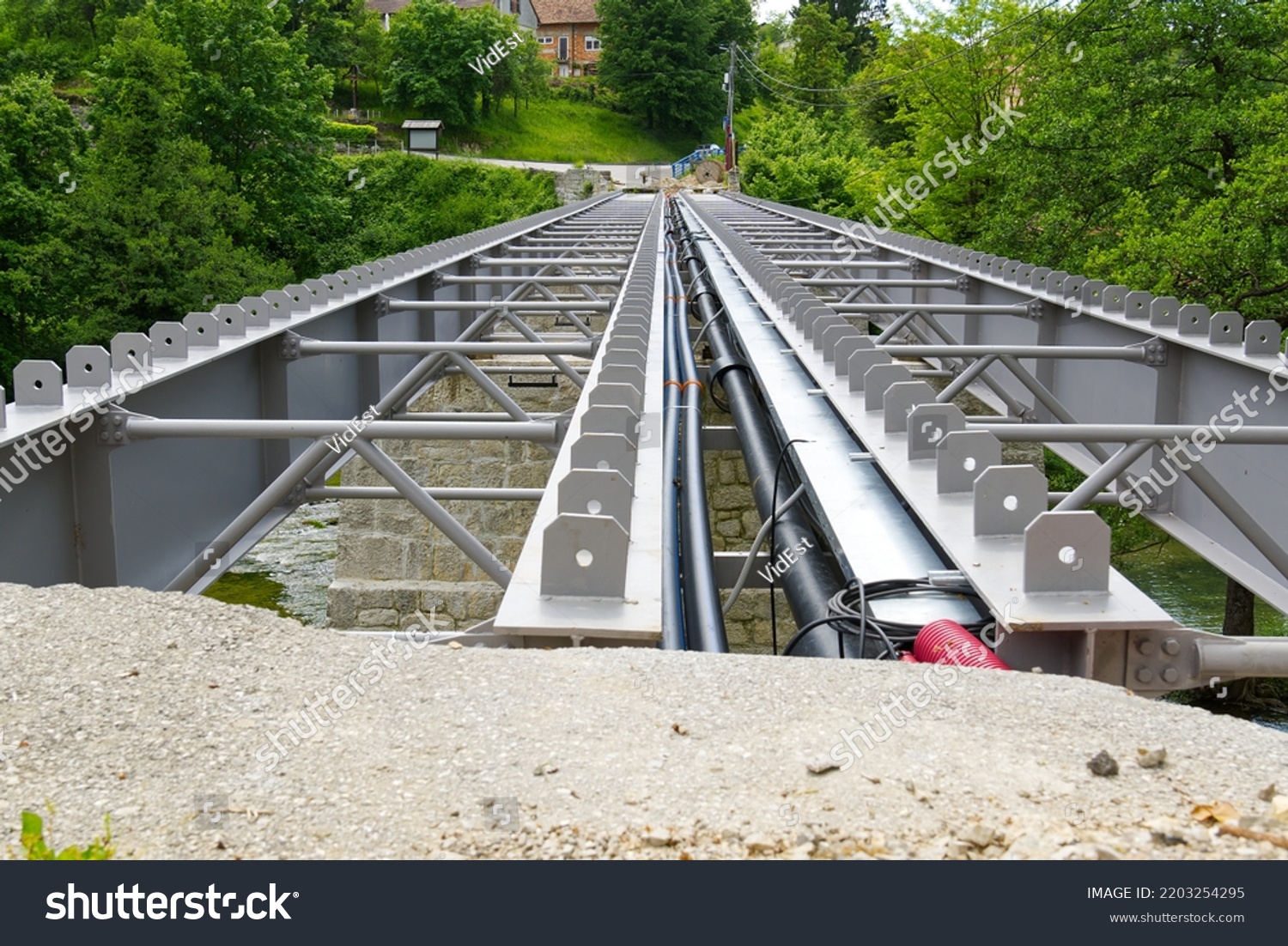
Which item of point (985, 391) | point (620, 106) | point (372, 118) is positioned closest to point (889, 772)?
point (985, 391)

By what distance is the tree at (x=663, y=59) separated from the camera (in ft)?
282

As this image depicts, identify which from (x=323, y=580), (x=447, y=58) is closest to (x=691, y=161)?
(x=447, y=58)

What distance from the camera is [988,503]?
127 inches

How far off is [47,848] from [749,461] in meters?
3.90

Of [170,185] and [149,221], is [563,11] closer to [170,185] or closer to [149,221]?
[170,185]

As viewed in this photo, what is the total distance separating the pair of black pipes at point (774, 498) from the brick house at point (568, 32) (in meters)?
99.6

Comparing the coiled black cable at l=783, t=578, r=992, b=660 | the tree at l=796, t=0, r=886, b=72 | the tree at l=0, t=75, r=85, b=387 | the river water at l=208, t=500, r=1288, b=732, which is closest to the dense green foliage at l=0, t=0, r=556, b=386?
the tree at l=0, t=75, r=85, b=387

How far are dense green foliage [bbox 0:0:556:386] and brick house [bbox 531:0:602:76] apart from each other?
52931mm

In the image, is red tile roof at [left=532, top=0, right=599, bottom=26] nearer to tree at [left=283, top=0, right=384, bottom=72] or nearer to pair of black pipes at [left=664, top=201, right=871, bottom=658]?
tree at [left=283, top=0, right=384, bottom=72]

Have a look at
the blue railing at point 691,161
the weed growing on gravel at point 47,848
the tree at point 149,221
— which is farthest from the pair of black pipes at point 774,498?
the blue railing at point 691,161

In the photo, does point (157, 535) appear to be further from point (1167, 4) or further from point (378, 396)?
point (1167, 4)

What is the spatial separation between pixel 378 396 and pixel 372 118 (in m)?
75.5

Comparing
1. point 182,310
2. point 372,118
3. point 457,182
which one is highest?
point 372,118

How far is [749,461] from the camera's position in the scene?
5.65m
